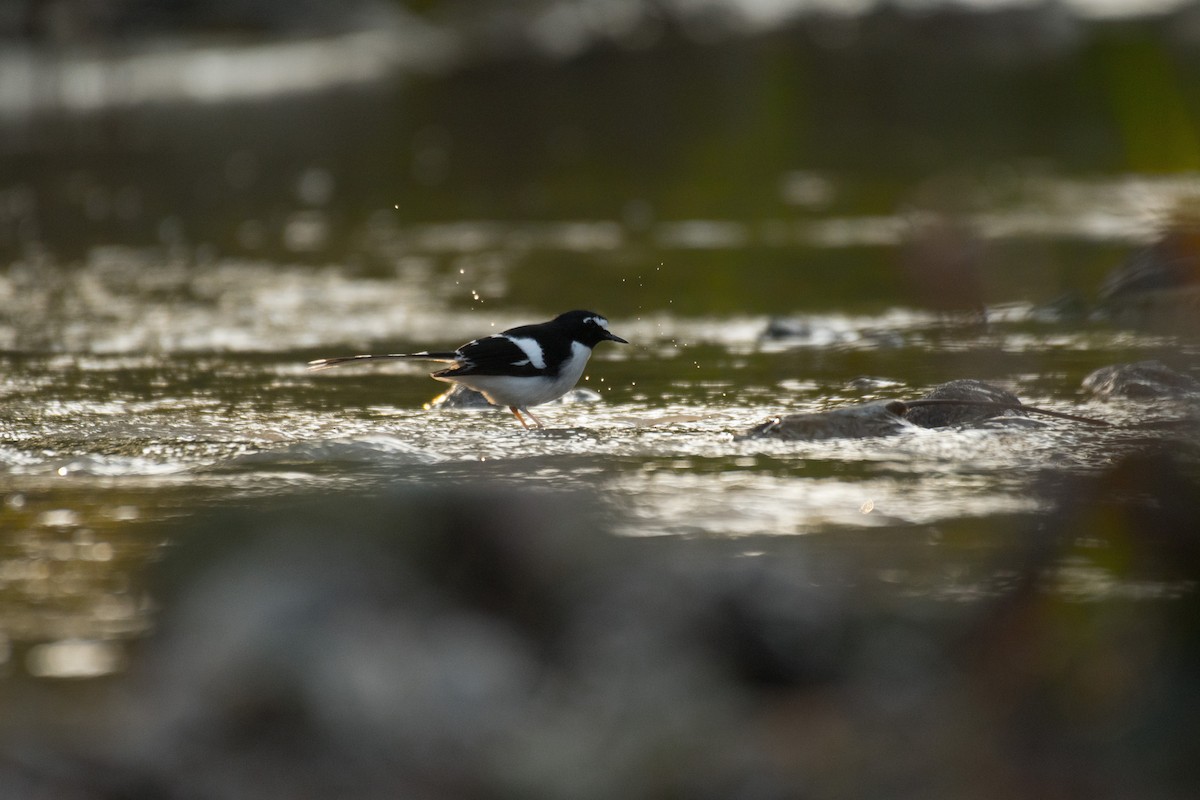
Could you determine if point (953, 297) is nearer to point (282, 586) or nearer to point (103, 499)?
point (282, 586)

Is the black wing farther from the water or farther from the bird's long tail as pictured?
the water

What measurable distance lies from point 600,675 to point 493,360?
2.81m

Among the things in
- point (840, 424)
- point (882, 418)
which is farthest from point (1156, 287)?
point (840, 424)

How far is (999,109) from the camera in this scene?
879 inches

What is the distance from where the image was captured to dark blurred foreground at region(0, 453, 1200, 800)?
3.94 m

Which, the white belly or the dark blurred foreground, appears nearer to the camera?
the dark blurred foreground

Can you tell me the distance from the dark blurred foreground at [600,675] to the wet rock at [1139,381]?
2.15 metres

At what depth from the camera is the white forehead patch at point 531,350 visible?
→ 6.83 meters

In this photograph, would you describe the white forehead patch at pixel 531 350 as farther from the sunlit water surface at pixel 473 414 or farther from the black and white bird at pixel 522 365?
the sunlit water surface at pixel 473 414

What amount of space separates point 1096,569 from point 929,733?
103cm

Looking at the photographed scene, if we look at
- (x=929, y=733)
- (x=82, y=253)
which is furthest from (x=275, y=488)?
(x=82, y=253)

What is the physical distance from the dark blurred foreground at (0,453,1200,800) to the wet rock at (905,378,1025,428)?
76.1 inches

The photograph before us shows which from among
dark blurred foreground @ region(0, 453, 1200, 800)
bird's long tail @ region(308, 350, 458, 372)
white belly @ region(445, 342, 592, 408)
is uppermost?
bird's long tail @ region(308, 350, 458, 372)

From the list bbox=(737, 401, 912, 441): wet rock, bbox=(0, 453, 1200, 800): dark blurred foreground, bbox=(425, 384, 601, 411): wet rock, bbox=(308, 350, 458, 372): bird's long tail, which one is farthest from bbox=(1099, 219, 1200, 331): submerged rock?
bbox=(0, 453, 1200, 800): dark blurred foreground
